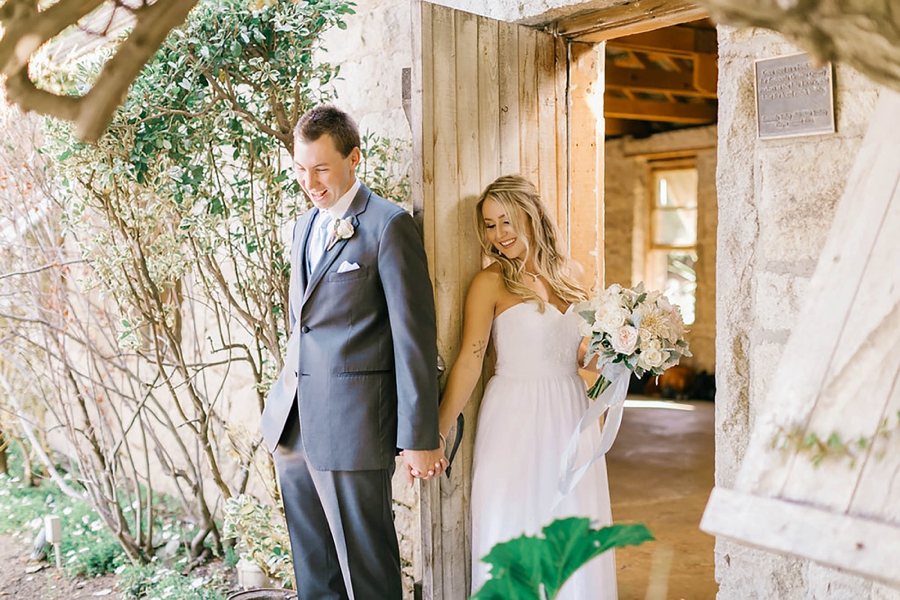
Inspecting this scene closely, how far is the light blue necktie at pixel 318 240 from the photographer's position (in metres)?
2.86

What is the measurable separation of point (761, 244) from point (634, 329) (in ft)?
1.57

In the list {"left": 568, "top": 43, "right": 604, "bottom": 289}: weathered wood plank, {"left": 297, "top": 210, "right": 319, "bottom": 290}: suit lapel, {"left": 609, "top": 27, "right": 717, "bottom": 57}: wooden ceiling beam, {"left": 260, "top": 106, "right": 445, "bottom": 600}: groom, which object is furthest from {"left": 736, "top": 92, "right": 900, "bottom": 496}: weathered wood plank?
{"left": 609, "top": 27, "right": 717, "bottom": 57}: wooden ceiling beam

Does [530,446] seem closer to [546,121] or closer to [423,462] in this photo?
[423,462]

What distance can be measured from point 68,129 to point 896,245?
10.5 ft

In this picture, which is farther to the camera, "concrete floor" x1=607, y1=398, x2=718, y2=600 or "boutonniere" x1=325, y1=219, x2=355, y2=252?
"concrete floor" x1=607, y1=398, x2=718, y2=600

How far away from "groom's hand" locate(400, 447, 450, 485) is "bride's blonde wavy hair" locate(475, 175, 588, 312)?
2.08 feet

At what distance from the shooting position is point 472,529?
3059 mm

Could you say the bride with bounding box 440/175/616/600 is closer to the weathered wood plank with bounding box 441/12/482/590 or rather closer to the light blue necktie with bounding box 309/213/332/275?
the weathered wood plank with bounding box 441/12/482/590

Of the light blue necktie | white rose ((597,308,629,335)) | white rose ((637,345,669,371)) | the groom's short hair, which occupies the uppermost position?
the groom's short hair

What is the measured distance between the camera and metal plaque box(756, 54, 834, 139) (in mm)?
2305

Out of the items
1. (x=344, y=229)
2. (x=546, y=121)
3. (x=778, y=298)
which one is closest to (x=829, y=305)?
(x=778, y=298)

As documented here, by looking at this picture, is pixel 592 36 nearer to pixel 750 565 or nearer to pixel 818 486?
pixel 750 565

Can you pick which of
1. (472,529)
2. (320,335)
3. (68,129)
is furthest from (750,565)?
(68,129)

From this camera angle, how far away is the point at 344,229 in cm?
275
